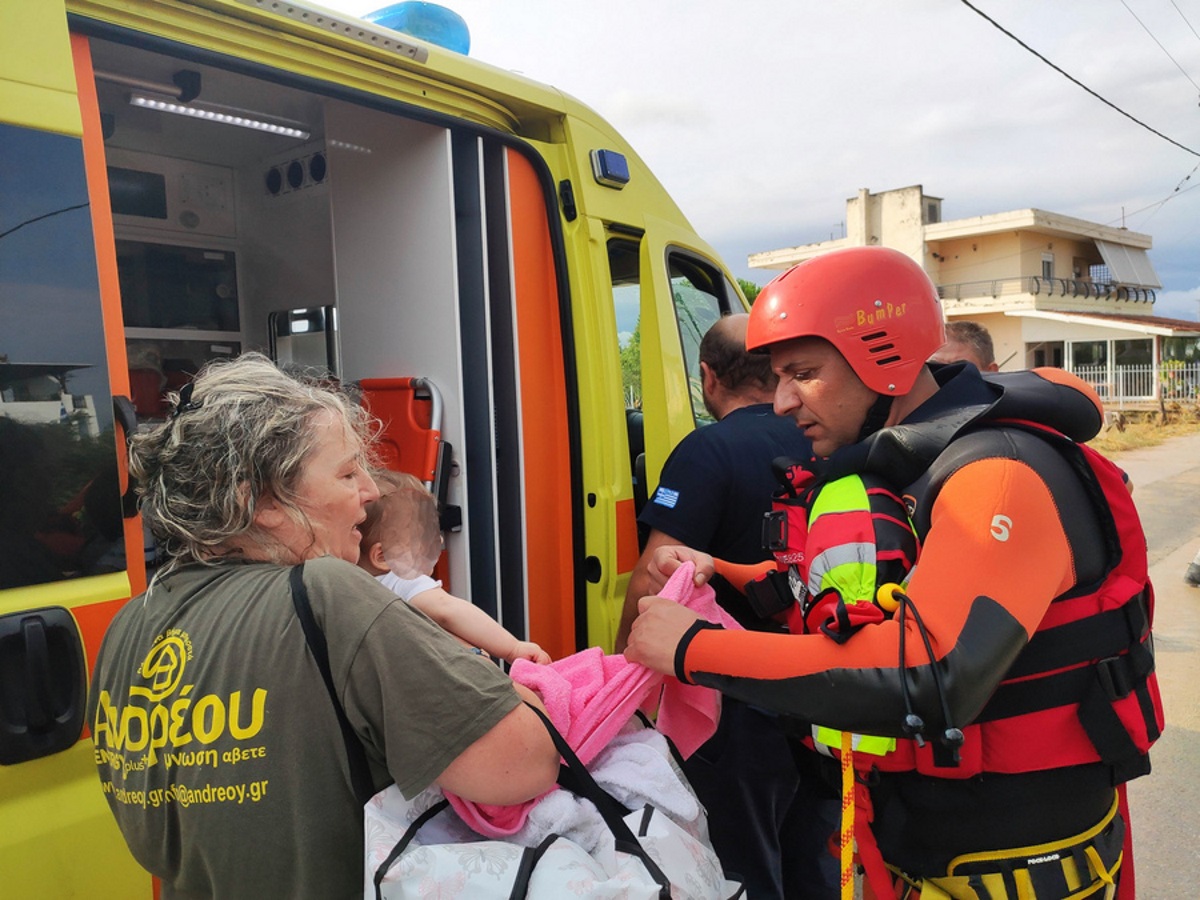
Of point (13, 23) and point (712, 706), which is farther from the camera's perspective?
point (712, 706)

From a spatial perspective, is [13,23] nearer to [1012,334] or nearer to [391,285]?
[391,285]

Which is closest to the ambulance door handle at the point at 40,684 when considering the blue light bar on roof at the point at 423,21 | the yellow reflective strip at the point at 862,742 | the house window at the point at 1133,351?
the yellow reflective strip at the point at 862,742

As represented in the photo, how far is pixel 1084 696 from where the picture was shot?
1.59 metres

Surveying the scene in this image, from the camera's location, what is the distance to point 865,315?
1.74 metres

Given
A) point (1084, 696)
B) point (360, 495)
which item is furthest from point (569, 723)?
point (1084, 696)

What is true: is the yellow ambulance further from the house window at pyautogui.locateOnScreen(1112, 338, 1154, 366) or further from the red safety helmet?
the house window at pyautogui.locateOnScreen(1112, 338, 1154, 366)

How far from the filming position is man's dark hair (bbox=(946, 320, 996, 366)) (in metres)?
Result: 4.16

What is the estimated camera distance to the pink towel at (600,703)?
4.18 feet

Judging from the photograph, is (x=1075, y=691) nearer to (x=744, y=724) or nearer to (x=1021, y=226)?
(x=744, y=724)

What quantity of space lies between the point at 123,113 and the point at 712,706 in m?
3.21

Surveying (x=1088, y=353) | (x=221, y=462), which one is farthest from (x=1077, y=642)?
(x=1088, y=353)

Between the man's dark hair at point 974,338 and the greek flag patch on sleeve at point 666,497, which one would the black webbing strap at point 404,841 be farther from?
the man's dark hair at point 974,338

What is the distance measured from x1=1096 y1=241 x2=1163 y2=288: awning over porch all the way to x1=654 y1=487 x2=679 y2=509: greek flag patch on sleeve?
129 ft

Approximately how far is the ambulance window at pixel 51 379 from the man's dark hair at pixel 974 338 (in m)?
3.57
